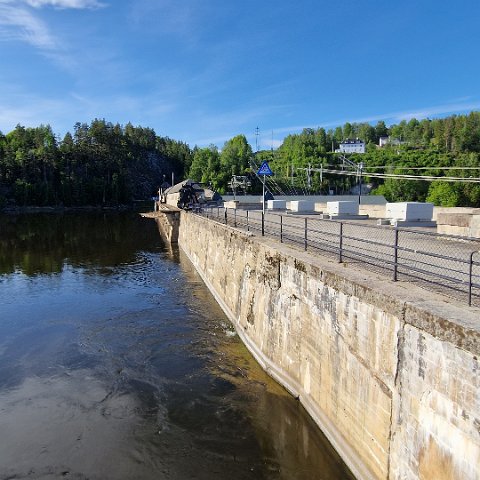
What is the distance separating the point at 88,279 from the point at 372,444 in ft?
69.1

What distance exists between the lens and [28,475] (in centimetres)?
802

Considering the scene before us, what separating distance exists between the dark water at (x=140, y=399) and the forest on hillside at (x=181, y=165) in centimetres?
7817

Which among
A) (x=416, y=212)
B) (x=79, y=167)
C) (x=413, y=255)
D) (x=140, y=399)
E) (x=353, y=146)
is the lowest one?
(x=140, y=399)

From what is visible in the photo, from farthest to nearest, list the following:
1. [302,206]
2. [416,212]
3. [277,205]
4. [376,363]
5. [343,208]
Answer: [277,205]
[302,206]
[343,208]
[416,212]
[376,363]

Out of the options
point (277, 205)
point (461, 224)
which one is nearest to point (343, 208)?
point (461, 224)

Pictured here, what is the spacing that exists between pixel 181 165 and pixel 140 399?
565 feet

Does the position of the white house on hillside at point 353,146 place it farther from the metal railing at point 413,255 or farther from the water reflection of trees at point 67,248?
the metal railing at point 413,255

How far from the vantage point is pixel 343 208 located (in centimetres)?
2142

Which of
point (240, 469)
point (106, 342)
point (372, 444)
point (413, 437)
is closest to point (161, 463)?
point (240, 469)

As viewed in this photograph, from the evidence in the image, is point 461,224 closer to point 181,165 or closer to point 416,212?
point 416,212

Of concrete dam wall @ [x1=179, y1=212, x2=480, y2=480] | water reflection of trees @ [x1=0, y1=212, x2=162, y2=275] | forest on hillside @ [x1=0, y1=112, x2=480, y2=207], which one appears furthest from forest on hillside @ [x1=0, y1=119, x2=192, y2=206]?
concrete dam wall @ [x1=179, y1=212, x2=480, y2=480]

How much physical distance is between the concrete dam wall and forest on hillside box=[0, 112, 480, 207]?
273ft

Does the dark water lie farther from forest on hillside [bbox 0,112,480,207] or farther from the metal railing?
forest on hillside [bbox 0,112,480,207]

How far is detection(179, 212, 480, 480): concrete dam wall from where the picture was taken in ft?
16.8
